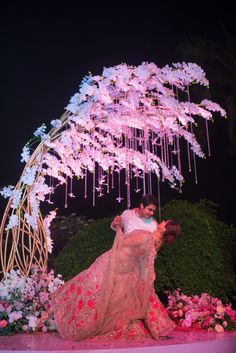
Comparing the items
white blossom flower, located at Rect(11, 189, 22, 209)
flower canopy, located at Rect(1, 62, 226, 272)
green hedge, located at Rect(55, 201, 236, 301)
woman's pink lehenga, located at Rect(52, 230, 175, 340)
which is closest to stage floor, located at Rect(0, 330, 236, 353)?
woman's pink lehenga, located at Rect(52, 230, 175, 340)

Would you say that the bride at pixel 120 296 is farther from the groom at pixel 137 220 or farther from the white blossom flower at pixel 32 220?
the white blossom flower at pixel 32 220

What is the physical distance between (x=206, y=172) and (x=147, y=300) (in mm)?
7887

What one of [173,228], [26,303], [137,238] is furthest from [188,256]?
[26,303]

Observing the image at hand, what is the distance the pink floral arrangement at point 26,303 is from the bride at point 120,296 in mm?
742

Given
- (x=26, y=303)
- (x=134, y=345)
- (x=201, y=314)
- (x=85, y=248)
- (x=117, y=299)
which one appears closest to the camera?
(x=134, y=345)

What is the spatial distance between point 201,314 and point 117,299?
1.33 meters

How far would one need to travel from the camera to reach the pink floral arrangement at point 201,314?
6.04 metres

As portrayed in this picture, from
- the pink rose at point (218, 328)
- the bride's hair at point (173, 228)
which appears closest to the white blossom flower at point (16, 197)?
the bride's hair at point (173, 228)

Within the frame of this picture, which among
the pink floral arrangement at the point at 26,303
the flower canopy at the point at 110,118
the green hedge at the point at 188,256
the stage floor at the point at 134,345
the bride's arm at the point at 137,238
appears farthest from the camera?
the green hedge at the point at 188,256

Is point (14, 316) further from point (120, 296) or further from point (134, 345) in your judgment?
point (134, 345)

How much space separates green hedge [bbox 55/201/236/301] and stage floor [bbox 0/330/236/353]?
52.3 inches

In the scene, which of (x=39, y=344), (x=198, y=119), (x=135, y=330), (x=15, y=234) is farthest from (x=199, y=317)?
(x=198, y=119)

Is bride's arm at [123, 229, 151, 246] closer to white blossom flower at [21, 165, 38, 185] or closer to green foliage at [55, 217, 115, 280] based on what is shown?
white blossom flower at [21, 165, 38, 185]

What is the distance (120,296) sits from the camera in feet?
17.2
